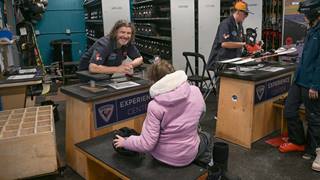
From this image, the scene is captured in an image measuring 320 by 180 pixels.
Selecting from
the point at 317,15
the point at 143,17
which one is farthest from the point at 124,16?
the point at 317,15

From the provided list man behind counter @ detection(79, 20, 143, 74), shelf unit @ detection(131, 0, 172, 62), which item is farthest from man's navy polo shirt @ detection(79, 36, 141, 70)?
shelf unit @ detection(131, 0, 172, 62)

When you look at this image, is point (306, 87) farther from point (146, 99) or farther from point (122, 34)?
point (122, 34)

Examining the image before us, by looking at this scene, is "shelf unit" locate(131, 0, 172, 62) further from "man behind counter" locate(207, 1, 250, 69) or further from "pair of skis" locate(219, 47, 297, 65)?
"pair of skis" locate(219, 47, 297, 65)

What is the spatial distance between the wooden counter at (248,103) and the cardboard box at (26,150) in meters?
1.92

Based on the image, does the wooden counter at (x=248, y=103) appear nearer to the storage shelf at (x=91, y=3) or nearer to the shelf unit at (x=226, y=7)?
the shelf unit at (x=226, y=7)

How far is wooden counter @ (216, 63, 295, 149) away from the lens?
3328mm

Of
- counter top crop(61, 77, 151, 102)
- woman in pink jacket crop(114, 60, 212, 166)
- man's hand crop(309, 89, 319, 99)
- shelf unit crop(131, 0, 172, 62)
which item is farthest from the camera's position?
shelf unit crop(131, 0, 172, 62)

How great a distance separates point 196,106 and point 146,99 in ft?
3.87

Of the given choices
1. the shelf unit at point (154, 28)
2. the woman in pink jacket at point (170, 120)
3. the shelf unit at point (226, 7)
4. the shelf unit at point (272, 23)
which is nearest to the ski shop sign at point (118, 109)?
the woman in pink jacket at point (170, 120)

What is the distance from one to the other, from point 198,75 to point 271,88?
1872mm

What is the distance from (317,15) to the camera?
111 inches

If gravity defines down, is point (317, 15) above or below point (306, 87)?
above

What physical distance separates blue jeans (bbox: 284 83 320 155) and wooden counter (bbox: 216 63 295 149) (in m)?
0.33

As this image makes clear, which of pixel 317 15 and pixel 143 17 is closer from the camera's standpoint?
pixel 317 15
